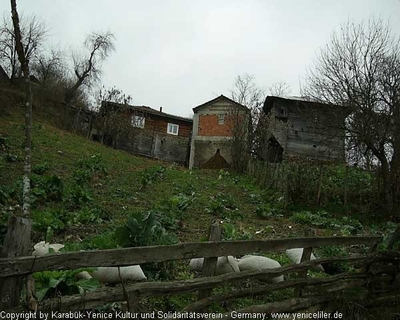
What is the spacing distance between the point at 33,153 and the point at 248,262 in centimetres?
1340

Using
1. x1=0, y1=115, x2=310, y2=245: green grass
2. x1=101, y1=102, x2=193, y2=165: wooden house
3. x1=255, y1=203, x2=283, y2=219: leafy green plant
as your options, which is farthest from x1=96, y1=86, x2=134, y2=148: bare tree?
x1=255, y1=203, x2=283, y2=219: leafy green plant

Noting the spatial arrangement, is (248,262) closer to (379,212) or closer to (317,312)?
(317,312)

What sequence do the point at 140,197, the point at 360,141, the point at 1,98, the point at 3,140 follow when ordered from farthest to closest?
the point at 1,98 → the point at 3,140 → the point at 360,141 → the point at 140,197

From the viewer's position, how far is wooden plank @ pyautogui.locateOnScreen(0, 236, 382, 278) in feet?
8.07

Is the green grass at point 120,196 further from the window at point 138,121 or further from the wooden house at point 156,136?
the window at point 138,121

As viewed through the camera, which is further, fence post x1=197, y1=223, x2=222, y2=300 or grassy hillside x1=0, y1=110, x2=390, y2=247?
grassy hillside x1=0, y1=110, x2=390, y2=247

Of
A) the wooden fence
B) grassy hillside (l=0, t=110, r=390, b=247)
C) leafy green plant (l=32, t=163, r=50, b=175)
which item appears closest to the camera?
the wooden fence

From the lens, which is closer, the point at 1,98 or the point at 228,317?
the point at 228,317

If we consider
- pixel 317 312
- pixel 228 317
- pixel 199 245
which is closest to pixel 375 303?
pixel 317 312

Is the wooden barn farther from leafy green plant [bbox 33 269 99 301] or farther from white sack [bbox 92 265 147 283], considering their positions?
leafy green plant [bbox 33 269 99 301]

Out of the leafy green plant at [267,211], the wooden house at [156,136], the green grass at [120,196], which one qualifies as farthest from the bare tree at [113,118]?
the leafy green plant at [267,211]

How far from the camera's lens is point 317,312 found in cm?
450

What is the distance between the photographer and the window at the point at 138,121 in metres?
34.8

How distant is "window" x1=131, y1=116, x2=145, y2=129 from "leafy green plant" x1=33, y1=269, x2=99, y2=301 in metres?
31.7
